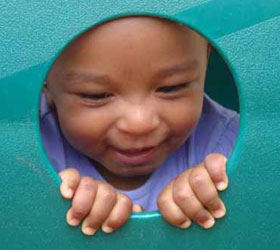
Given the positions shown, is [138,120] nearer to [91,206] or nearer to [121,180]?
[91,206]

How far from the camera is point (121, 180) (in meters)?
1.08

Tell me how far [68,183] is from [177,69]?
0.61 feet

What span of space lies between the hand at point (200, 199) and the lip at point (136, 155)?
0.11m

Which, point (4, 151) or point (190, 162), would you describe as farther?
point (190, 162)

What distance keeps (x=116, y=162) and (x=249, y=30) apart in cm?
28

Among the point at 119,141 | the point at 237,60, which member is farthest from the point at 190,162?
the point at 237,60

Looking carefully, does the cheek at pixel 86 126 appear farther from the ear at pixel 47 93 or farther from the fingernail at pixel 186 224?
the fingernail at pixel 186 224

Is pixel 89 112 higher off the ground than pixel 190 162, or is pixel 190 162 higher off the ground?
pixel 89 112

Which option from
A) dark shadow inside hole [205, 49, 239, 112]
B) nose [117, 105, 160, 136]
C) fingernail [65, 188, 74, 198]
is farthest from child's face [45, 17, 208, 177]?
dark shadow inside hole [205, 49, 239, 112]

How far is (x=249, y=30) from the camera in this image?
2.58 ft

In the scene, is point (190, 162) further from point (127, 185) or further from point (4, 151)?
point (4, 151)

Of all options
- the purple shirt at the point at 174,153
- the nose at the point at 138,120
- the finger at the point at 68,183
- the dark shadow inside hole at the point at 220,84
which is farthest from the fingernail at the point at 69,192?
the dark shadow inside hole at the point at 220,84

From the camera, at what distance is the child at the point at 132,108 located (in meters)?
0.82

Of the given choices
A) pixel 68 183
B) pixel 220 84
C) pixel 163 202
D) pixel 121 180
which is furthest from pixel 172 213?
pixel 220 84
